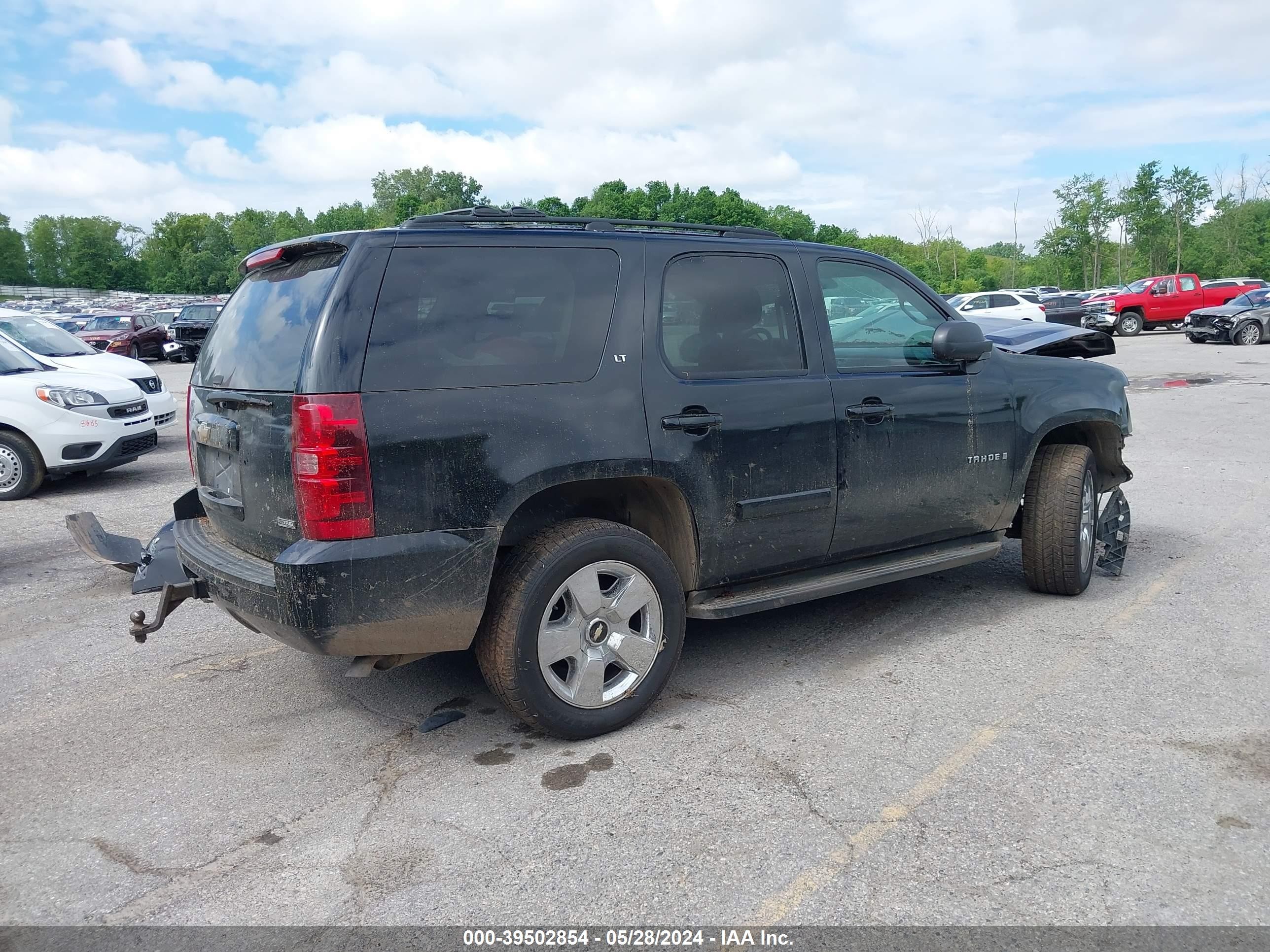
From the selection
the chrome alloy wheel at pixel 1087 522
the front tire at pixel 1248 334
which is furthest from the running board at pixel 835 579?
the front tire at pixel 1248 334

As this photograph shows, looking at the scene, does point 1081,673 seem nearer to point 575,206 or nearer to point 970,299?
point 970,299

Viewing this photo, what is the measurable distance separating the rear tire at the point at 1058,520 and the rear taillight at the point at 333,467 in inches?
145

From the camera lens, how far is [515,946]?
265 cm

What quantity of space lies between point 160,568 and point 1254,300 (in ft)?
98.8

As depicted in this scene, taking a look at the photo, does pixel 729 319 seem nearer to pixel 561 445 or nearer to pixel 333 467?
pixel 561 445

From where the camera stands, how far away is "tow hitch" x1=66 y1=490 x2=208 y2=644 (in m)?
4.18

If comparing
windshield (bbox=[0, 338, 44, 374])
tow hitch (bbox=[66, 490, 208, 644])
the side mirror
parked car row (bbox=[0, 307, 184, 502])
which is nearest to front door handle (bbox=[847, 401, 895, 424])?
the side mirror

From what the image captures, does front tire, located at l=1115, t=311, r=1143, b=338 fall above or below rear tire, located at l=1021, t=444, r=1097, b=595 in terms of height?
above

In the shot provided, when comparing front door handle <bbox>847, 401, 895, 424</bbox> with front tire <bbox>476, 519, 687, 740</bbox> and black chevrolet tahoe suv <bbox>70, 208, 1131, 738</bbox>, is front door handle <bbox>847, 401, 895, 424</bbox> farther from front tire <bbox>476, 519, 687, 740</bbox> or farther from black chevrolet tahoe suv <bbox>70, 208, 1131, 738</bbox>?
front tire <bbox>476, 519, 687, 740</bbox>

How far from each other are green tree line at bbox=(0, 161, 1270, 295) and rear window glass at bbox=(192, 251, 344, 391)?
211 millimetres

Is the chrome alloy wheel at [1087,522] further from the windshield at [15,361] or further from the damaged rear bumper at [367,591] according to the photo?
the windshield at [15,361]

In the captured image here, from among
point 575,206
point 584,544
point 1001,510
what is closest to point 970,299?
point 1001,510

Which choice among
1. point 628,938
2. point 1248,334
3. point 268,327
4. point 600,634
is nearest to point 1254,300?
point 1248,334

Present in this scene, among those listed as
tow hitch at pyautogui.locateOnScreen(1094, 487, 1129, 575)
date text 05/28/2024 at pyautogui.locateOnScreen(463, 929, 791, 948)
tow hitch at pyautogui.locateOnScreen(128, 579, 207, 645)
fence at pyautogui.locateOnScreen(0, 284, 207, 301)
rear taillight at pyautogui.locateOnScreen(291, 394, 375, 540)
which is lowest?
date text 05/28/2024 at pyautogui.locateOnScreen(463, 929, 791, 948)
